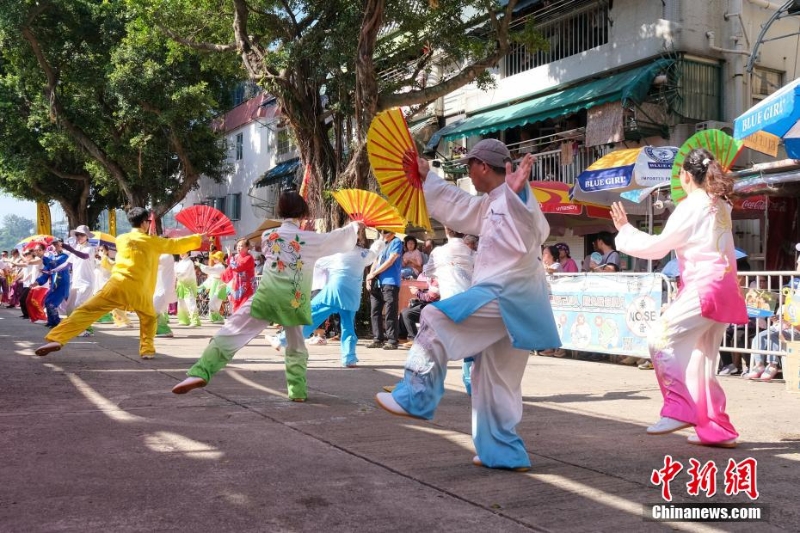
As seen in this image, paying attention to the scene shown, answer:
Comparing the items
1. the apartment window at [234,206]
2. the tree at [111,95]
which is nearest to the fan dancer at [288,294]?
the tree at [111,95]

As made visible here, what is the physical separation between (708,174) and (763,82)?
45.9 feet

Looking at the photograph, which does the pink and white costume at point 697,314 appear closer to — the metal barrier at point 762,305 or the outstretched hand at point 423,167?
the outstretched hand at point 423,167

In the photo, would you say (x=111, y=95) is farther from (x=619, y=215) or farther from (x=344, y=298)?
(x=619, y=215)

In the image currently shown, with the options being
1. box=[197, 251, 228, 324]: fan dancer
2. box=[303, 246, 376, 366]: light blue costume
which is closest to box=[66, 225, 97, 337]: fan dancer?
box=[197, 251, 228, 324]: fan dancer

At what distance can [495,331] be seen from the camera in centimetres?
413

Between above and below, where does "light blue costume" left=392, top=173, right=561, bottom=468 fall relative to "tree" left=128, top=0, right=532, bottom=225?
A: below

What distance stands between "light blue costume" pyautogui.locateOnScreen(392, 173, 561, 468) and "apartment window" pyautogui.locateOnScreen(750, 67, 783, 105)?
14.8 meters

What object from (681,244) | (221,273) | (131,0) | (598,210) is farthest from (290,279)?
(131,0)

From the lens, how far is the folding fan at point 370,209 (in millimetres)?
7305

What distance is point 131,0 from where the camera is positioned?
1575 centimetres

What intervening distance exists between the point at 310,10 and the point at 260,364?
360 inches

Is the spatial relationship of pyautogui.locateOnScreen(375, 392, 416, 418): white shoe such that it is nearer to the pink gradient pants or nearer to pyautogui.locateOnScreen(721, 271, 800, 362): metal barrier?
the pink gradient pants

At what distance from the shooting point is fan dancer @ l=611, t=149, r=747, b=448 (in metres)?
4.74

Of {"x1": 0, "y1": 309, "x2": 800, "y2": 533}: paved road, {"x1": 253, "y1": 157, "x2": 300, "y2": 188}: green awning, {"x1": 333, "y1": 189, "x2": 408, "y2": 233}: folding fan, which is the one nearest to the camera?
{"x1": 0, "y1": 309, "x2": 800, "y2": 533}: paved road
